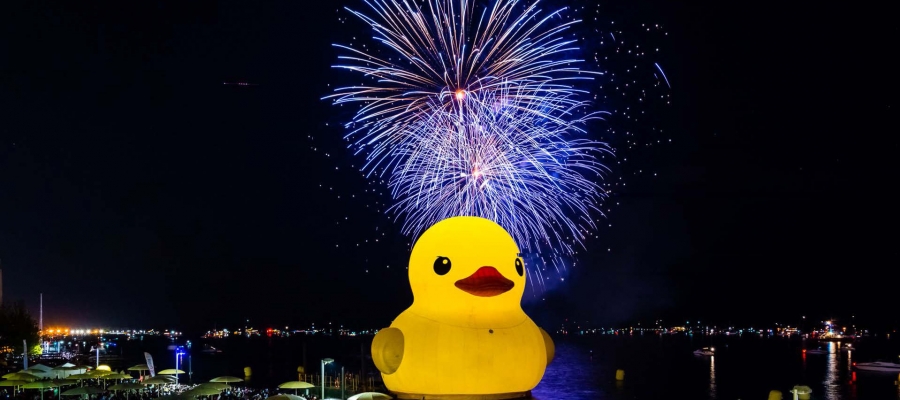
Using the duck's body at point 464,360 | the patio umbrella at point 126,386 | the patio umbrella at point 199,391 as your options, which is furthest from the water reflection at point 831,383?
the patio umbrella at point 126,386

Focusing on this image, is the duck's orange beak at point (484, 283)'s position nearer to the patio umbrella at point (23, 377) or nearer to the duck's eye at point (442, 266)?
Result: the duck's eye at point (442, 266)

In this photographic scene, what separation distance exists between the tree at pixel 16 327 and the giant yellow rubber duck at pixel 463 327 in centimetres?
3858

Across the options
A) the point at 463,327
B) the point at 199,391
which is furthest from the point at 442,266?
the point at 199,391

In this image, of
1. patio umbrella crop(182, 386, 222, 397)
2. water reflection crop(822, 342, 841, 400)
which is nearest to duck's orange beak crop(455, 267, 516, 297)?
patio umbrella crop(182, 386, 222, 397)

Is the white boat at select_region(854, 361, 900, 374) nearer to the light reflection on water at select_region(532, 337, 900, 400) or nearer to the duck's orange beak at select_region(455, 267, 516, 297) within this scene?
the light reflection on water at select_region(532, 337, 900, 400)

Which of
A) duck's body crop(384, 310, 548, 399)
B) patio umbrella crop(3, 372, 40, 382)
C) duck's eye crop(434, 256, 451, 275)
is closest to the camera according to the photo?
duck's body crop(384, 310, 548, 399)

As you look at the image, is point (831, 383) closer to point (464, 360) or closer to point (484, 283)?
point (484, 283)

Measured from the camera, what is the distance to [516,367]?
16844mm

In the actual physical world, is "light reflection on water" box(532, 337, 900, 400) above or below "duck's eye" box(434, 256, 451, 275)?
below

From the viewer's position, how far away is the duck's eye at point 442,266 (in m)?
17.1

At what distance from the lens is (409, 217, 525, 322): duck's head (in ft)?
55.5

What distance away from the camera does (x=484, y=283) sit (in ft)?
54.9

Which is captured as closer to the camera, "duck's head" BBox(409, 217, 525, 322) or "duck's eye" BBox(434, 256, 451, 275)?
"duck's head" BBox(409, 217, 525, 322)

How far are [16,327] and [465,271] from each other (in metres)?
41.0
